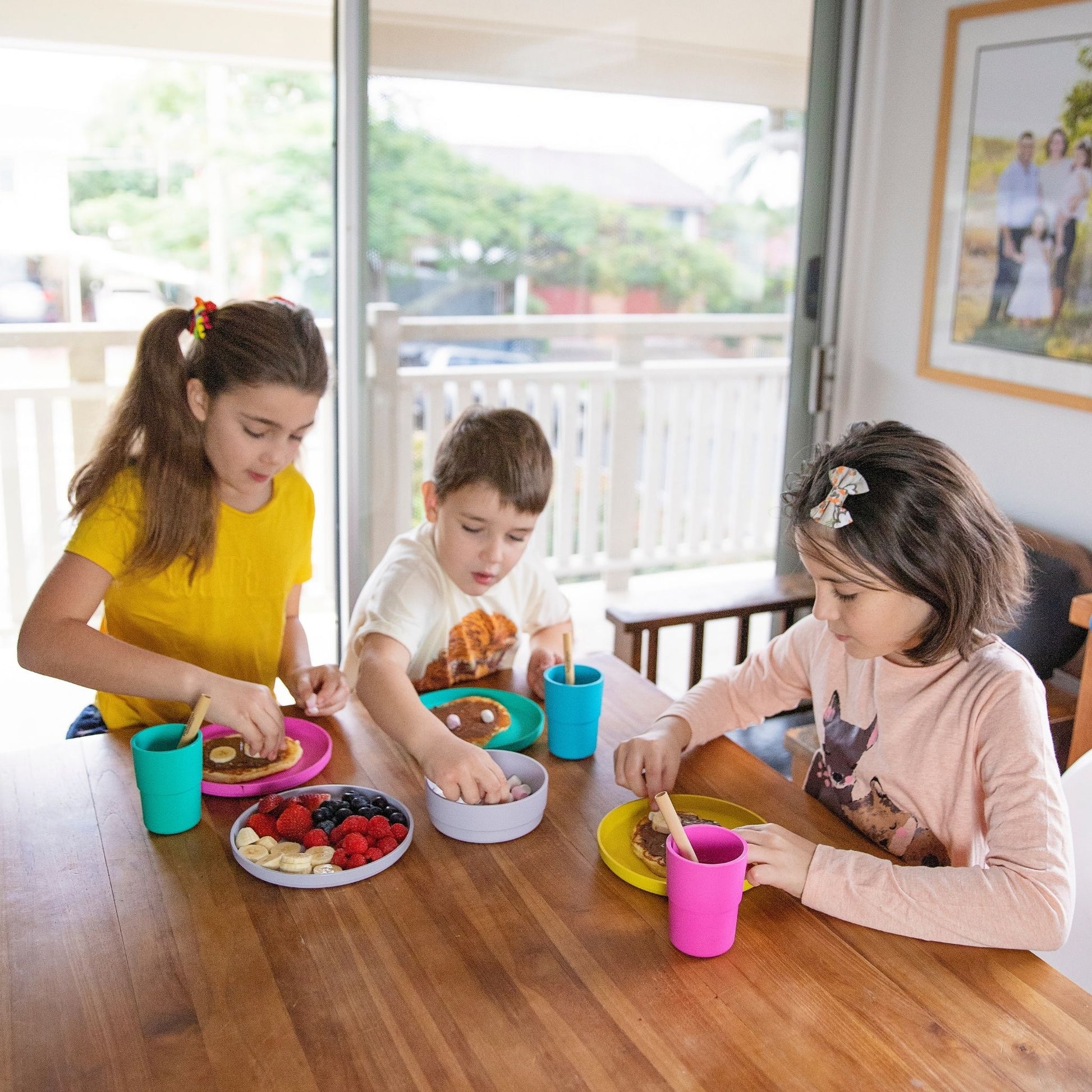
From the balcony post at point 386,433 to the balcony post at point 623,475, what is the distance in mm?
786

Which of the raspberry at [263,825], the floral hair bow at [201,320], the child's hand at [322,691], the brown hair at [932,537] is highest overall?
the floral hair bow at [201,320]

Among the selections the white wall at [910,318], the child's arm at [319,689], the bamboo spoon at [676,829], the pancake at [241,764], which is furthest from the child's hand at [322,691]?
the white wall at [910,318]

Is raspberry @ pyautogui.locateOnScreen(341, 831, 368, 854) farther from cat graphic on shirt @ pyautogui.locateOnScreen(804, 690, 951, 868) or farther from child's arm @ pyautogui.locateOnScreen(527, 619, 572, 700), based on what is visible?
cat graphic on shirt @ pyautogui.locateOnScreen(804, 690, 951, 868)

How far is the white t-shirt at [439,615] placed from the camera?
1658 millimetres

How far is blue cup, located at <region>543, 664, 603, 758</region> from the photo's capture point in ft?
4.67

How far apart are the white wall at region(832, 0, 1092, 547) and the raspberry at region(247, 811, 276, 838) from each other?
6.82 feet

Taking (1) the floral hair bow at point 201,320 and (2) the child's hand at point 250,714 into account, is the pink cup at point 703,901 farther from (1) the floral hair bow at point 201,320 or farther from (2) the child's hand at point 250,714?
(1) the floral hair bow at point 201,320

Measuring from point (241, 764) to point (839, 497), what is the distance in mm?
792

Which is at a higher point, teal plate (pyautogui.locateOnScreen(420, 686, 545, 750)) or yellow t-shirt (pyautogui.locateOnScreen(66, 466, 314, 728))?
yellow t-shirt (pyautogui.locateOnScreen(66, 466, 314, 728))

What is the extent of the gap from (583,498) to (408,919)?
2709 millimetres

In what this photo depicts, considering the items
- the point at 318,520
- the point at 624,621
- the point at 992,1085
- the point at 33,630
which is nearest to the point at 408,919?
the point at 992,1085

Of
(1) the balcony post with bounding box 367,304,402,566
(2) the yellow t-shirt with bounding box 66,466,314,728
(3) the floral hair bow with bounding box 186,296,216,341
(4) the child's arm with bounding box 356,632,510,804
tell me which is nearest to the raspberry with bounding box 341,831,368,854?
(4) the child's arm with bounding box 356,632,510,804

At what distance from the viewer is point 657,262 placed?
3.04m

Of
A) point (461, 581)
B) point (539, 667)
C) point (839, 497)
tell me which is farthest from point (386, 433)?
point (839, 497)
